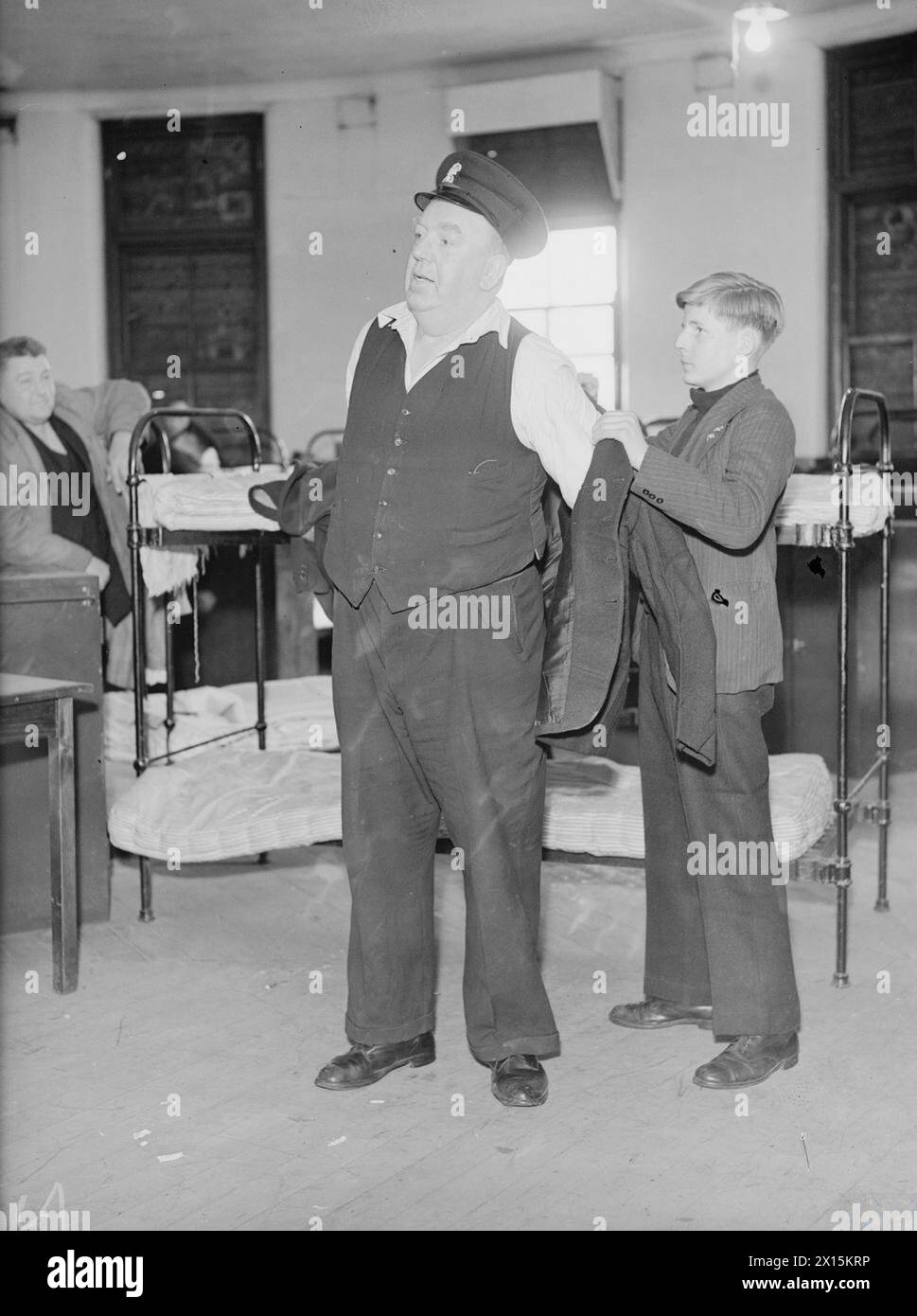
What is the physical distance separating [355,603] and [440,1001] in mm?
1204

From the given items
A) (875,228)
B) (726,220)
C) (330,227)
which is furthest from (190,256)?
(875,228)

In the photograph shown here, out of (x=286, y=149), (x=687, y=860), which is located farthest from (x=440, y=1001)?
(x=286, y=149)

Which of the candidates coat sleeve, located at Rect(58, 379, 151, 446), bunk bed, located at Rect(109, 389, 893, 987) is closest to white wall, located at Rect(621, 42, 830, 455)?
coat sleeve, located at Rect(58, 379, 151, 446)

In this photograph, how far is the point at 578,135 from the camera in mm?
8945

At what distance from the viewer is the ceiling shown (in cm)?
845

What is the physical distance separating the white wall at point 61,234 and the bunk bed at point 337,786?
560 cm

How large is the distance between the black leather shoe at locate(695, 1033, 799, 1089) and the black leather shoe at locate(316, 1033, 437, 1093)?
0.61 metres

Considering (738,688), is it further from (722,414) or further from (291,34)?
(291,34)

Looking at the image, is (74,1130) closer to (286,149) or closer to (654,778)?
(654,778)

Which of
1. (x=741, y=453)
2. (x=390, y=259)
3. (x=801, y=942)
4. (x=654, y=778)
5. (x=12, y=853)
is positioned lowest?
(x=801, y=942)

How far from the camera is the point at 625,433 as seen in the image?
2.76m

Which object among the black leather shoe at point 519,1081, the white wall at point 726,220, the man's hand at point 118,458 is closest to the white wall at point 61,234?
the white wall at point 726,220

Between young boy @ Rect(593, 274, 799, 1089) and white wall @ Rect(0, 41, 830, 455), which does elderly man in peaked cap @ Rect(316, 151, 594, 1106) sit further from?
white wall @ Rect(0, 41, 830, 455)

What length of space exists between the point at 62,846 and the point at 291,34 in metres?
6.69
